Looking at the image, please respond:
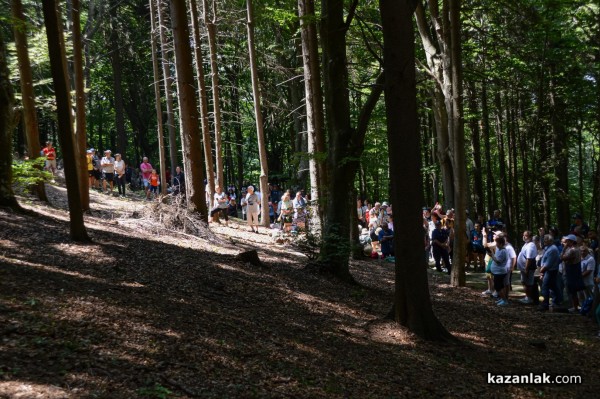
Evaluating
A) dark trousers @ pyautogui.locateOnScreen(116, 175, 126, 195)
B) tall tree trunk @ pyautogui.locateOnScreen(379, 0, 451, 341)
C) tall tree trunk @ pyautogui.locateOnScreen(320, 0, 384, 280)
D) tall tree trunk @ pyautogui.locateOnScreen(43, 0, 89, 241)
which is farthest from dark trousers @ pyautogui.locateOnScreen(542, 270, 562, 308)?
dark trousers @ pyautogui.locateOnScreen(116, 175, 126, 195)

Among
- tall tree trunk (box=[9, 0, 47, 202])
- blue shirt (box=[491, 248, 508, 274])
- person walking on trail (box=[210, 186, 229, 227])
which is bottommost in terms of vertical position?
blue shirt (box=[491, 248, 508, 274])

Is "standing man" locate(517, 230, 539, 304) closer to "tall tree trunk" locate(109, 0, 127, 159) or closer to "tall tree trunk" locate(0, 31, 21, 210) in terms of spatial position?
"tall tree trunk" locate(0, 31, 21, 210)

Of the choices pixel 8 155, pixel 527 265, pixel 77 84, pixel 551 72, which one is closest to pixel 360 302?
pixel 527 265

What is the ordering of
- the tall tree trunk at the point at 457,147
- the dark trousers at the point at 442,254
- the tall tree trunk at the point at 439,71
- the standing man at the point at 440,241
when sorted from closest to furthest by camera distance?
the tall tree trunk at the point at 457,147, the tall tree trunk at the point at 439,71, the standing man at the point at 440,241, the dark trousers at the point at 442,254

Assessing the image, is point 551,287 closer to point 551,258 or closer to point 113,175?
point 551,258

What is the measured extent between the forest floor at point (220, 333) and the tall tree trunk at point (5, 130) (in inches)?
19.7

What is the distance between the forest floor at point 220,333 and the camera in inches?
204

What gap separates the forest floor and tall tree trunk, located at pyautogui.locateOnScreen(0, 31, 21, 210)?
0.50m

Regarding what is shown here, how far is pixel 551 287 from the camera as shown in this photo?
1260 cm

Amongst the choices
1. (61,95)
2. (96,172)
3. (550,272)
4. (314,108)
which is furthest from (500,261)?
(96,172)

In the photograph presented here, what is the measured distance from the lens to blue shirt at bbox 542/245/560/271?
12.2 metres

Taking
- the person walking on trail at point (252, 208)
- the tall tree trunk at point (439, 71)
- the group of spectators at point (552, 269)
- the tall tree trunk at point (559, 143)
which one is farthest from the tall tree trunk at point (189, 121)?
the tall tree trunk at point (559, 143)

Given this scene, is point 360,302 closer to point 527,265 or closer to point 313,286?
point 313,286

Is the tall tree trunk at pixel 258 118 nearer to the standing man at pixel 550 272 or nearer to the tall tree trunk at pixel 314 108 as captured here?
the tall tree trunk at pixel 314 108
